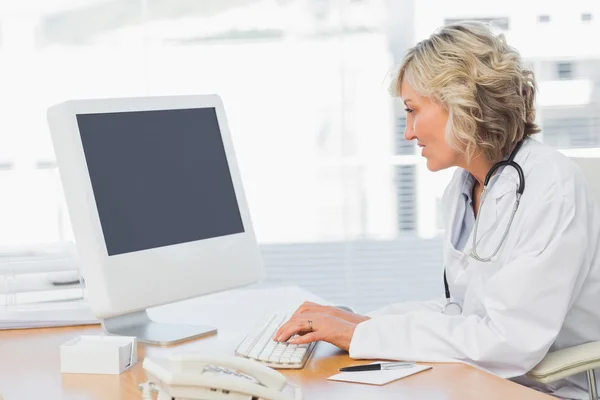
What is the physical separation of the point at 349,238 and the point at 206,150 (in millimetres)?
2385

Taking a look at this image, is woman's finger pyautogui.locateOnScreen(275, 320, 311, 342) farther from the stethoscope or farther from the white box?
the stethoscope

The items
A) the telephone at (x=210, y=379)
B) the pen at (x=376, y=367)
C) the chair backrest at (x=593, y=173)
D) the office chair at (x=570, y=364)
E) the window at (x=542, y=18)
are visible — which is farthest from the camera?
the window at (x=542, y=18)

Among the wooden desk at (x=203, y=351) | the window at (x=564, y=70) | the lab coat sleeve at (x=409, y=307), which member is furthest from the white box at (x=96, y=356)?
→ the window at (x=564, y=70)

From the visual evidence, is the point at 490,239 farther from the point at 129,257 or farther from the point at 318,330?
the point at 129,257

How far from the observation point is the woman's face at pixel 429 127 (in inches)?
70.4

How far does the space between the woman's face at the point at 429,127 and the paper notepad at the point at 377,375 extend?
0.54 meters

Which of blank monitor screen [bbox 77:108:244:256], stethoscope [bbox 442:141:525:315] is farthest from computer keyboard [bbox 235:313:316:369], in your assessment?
stethoscope [bbox 442:141:525:315]

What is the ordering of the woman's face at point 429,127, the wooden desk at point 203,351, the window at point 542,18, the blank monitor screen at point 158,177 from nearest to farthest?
the wooden desk at point 203,351 → the blank monitor screen at point 158,177 → the woman's face at point 429,127 → the window at point 542,18

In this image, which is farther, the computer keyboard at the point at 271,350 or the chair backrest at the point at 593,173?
the chair backrest at the point at 593,173

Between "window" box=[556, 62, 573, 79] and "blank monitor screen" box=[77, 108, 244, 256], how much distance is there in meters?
2.81

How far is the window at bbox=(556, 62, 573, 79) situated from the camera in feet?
13.9

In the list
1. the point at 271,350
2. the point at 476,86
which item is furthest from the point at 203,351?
the point at 476,86

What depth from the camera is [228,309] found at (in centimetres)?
202

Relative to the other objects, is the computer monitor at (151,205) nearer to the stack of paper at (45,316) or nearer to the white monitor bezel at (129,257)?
the white monitor bezel at (129,257)
